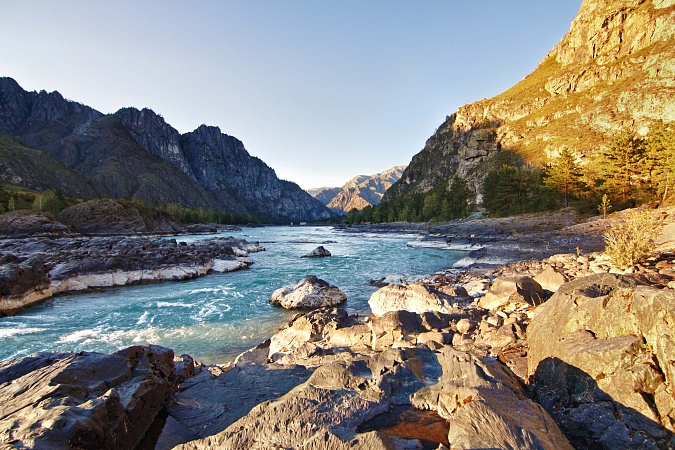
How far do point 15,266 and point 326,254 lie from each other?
28890mm

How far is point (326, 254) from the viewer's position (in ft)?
133

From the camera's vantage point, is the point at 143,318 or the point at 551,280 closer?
the point at 551,280

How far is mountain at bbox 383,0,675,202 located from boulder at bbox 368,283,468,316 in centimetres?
8478

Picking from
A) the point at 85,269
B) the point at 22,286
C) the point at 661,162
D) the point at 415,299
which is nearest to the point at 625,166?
the point at 661,162

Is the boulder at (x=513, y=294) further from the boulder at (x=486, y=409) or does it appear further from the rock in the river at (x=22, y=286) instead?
the rock in the river at (x=22, y=286)

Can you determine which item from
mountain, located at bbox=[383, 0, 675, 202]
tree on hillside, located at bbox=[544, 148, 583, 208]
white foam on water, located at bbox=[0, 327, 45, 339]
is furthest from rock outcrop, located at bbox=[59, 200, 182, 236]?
mountain, located at bbox=[383, 0, 675, 202]

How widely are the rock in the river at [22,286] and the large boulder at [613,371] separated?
1037 inches

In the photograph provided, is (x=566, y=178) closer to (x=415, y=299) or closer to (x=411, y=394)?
(x=415, y=299)

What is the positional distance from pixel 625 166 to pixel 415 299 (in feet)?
161

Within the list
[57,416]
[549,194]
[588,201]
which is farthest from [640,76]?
[57,416]

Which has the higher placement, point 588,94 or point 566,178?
point 588,94

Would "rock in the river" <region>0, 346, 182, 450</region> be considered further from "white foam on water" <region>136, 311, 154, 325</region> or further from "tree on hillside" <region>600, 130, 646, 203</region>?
"tree on hillside" <region>600, 130, 646, 203</region>

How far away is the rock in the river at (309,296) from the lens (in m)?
17.1

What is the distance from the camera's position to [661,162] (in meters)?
37.6
